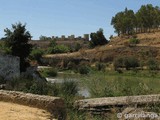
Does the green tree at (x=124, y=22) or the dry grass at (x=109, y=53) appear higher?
the green tree at (x=124, y=22)

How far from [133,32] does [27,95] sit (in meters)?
98.7

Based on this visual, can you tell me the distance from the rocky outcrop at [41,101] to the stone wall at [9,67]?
16571 mm

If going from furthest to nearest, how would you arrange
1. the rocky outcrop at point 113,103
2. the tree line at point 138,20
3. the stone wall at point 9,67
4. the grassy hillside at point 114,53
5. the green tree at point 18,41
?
the tree line at point 138,20, the grassy hillside at point 114,53, the green tree at point 18,41, the stone wall at point 9,67, the rocky outcrop at point 113,103

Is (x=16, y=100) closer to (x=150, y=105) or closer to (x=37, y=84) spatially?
(x=150, y=105)

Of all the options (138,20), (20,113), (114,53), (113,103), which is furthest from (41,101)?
(138,20)

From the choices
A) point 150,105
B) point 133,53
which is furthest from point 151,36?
point 150,105

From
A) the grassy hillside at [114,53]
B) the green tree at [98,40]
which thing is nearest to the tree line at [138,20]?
the green tree at [98,40]

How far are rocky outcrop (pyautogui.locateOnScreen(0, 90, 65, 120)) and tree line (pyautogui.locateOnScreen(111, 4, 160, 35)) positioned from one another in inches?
3423

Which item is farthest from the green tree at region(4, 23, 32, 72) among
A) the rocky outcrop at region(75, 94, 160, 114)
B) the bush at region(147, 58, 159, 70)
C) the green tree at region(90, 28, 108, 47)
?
the green tree at region(90, 28, 108, 47)

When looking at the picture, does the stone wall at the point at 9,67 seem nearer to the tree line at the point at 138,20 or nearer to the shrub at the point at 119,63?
the shrub at the point at 119,63

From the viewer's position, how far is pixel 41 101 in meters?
9.94

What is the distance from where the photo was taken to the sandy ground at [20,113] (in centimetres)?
853

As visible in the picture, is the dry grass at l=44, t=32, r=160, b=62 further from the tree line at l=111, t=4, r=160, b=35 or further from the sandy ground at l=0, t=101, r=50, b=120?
the sandy ground at l=0, t=101, r=50, b=120

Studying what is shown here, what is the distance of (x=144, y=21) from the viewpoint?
9612cm
